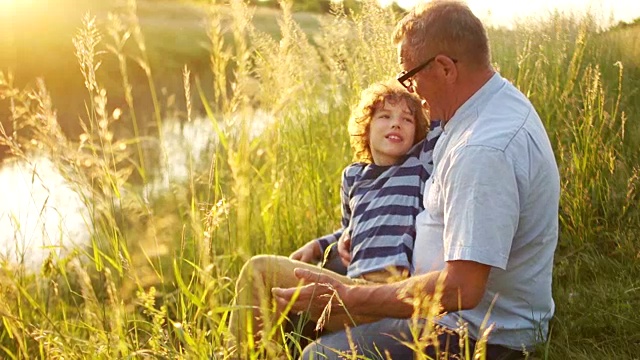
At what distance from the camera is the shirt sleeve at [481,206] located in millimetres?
2176

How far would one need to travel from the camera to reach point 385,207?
122 inches

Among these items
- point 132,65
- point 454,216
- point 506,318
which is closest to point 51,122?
point 454,216

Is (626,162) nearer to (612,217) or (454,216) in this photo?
(612,217)

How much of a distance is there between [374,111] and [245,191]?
68.3 inches

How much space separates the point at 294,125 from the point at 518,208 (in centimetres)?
311

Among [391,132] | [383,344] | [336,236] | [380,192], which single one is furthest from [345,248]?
[383,344]

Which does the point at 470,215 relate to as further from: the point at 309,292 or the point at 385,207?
the point at 385,207

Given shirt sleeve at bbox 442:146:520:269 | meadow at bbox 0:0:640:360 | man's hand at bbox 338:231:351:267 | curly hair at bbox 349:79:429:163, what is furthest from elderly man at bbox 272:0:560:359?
curly hair at bbox 349:79:429:163

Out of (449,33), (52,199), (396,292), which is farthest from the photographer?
(52,199)

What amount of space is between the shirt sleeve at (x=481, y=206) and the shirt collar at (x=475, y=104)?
0.77 feet

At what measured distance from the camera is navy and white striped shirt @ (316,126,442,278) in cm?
295

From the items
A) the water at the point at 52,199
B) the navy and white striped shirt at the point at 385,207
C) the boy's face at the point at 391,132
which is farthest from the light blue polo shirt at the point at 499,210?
the water at the point at 52,199

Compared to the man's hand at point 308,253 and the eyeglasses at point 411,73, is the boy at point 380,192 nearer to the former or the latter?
the man's hand at point 308,253

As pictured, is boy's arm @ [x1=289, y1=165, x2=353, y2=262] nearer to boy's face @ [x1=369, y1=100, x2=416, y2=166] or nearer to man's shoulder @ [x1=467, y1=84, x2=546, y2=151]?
boy's face @ [x1=369, y1=100, x2=416, y2=166]
